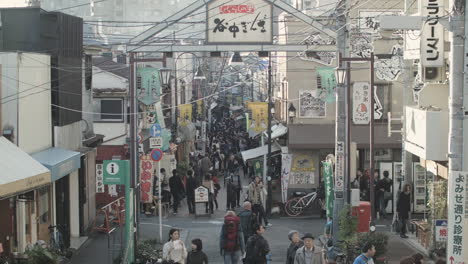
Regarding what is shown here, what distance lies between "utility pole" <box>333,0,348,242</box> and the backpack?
225 inches

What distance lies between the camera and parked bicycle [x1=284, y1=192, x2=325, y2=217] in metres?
30.0

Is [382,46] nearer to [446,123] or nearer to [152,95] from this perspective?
[152,95]

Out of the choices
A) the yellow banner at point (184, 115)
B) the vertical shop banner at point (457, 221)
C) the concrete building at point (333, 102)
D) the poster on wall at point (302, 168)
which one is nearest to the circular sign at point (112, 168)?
the vertical shop banner at point (457, 221)

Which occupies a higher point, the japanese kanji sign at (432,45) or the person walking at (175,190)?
the japanese kanji sign at (432,45)

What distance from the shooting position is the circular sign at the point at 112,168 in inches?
751

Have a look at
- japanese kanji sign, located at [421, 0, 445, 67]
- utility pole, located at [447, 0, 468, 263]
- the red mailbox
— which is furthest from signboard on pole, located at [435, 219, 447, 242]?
the red mailbox

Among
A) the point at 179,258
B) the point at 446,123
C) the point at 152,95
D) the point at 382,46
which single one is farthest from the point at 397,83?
the point at 179,258

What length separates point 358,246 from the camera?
1891 cm

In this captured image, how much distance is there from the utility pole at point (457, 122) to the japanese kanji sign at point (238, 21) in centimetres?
1061

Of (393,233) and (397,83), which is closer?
(393,233)

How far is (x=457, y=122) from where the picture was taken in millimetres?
13102

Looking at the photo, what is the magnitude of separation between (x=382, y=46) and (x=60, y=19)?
1350cm

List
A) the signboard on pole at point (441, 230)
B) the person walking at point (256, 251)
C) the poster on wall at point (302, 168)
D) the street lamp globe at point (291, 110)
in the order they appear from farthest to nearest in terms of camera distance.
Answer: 1. the street lamp globe at point (291, 110)
2. the poster on wall at point (302, 168)
3. the signboard on pole at point (441, 230)
4. the person walking at point (256, 251)

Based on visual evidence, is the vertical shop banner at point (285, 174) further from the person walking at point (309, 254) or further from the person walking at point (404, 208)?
the person walking at point (309, 254)
